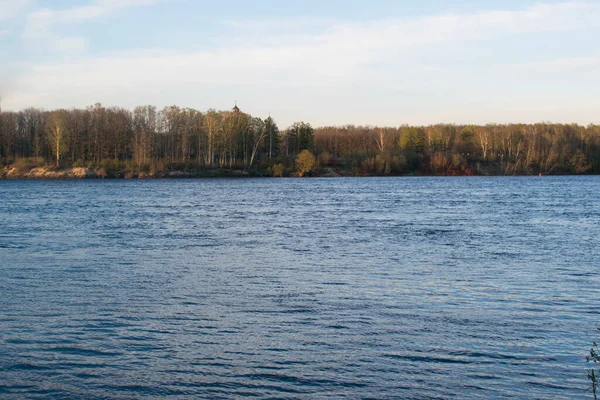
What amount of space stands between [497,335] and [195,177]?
97758mm

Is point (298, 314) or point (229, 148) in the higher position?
point (229, 148)

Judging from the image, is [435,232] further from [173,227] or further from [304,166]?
[304,166]

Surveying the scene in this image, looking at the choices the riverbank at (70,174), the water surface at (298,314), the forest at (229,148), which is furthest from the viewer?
the forest at (229,148)

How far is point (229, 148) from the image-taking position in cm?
10856

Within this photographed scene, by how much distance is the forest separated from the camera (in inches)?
4144

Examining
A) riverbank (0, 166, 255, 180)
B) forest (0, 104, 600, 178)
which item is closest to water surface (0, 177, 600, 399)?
riverbank (0, 166, 255, 180)

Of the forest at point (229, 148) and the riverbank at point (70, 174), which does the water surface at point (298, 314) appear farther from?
the forest at point (229, 148)

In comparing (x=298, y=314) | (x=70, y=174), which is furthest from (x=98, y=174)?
(x=298, y=314)

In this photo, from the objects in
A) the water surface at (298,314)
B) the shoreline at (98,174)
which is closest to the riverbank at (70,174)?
the shoreline at (98,174)

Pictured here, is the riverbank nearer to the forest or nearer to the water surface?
the forest

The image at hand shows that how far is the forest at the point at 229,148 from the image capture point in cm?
10525

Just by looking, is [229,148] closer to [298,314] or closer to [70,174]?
[70,174]

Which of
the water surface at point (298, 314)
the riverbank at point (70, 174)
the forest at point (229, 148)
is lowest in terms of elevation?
the water surface at point (298, 314)

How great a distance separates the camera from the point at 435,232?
29578mm
